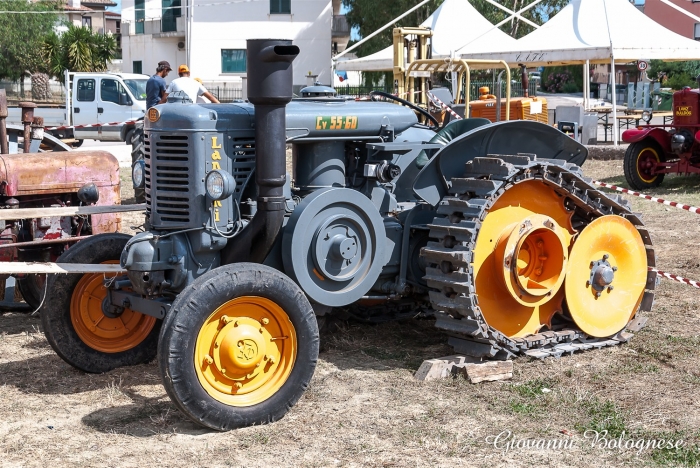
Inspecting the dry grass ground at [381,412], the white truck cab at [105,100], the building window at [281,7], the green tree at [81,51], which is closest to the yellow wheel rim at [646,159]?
the dry grass ground at [381,412]

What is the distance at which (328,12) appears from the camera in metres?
41.3

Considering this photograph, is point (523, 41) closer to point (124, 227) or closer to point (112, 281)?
point (124, 227)

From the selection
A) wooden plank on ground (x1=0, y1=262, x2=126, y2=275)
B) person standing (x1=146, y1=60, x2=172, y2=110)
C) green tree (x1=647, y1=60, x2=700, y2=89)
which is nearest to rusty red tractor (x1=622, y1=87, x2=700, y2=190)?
person standing (x1=146, y1=60, x2=172, y2=110)

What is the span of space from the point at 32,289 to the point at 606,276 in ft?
13.6

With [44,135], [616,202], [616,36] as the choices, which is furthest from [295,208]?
[616,36]

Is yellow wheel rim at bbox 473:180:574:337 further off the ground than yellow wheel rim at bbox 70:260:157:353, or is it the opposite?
yellow wheel rim at bbox 473:180:574:337

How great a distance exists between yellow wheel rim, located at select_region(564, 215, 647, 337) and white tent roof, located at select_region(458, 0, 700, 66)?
488 inches

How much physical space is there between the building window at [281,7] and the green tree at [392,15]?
11.3ft

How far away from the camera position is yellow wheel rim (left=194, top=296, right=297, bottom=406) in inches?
174

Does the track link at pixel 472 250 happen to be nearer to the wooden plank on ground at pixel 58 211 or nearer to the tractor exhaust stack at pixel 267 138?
the tractor exhaust stack at pixel 267 138

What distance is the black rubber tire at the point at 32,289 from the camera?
6875mm

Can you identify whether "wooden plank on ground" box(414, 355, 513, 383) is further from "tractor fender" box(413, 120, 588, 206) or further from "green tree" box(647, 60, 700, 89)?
"green tree" box(647, 60, 700, 89)

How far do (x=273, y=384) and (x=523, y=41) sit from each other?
16029 mm

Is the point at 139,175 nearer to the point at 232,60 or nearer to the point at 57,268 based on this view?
the point at 57,268
